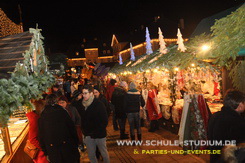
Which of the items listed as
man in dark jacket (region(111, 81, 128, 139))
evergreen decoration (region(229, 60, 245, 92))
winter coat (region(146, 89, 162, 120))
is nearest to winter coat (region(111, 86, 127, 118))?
man in dark jacket (region(111, 81, 128, 139))

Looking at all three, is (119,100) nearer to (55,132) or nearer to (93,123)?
(93,123)

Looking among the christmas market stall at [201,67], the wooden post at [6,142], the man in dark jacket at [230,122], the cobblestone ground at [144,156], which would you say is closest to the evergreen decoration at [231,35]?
the christmas market stall at [201,67]

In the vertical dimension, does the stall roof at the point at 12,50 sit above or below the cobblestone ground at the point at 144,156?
above

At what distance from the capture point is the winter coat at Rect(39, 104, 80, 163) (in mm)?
3320

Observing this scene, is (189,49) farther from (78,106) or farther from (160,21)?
(160,21)

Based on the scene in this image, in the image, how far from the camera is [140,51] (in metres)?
34.4

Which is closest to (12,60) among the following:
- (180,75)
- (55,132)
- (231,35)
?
(55,132)

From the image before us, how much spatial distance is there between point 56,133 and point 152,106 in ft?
15.9

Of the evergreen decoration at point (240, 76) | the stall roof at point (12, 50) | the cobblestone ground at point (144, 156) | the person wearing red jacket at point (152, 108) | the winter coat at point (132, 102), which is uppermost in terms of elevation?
the stall roof at point (12, 50)

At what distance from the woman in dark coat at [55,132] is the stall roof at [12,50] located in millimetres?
960

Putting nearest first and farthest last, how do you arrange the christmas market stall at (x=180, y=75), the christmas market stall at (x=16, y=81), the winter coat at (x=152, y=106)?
the christmas market stall at (x=16, y=81), the christmas market stall at (x=180, y=75), the winter coat at (x=152, y=106)

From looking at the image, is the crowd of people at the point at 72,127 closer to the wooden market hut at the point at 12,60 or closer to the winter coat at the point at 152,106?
the wooden market hut at the point at 12,60

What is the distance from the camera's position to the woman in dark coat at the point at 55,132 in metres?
3.32

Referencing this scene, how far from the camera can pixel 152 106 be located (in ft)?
24.8
